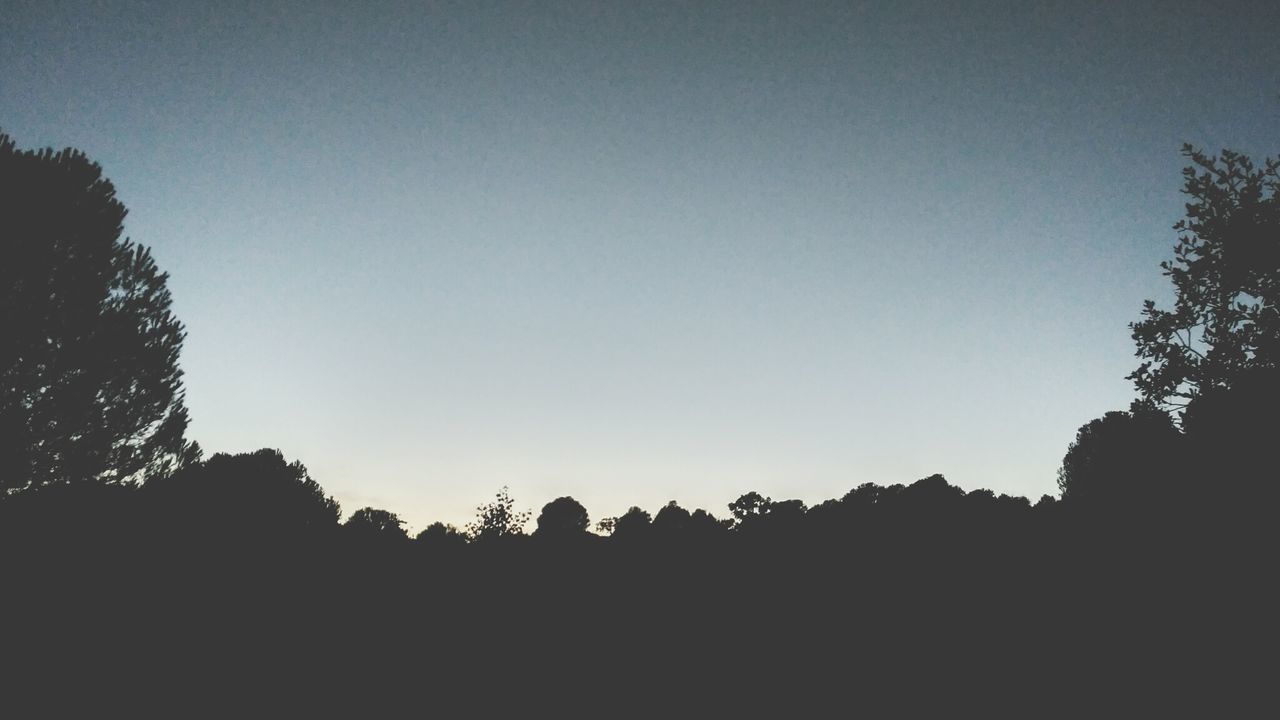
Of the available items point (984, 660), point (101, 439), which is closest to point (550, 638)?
point (984, 660)

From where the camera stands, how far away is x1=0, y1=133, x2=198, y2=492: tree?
1587 cm

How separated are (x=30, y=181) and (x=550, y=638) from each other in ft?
73.1

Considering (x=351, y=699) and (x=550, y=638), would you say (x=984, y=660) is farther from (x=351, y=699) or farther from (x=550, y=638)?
(x=351, y=699)

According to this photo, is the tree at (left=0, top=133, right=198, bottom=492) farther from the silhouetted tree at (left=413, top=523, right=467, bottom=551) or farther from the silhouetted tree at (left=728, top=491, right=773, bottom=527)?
the silhouetted tree at (left=728, top=491, right=773, bottom=527)

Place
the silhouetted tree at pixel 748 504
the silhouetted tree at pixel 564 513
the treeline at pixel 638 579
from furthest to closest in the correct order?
the silhouetted tree at pixel 564 513
the silhouetted tree at pixel 748 504
the treeline at pixel 638 579

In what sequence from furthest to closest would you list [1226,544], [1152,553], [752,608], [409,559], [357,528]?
1. [357,528]
2. [409,559]
3. [752,608]
4. [1152,553]
5. [1226,544]

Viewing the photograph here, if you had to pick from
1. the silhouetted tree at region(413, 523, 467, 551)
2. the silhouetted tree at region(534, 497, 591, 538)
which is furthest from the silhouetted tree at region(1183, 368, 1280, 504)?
the silhouetted tree at region(534, 497, 591, 538)

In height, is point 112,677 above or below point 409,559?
A: below

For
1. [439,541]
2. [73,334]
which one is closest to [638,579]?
[439,541]

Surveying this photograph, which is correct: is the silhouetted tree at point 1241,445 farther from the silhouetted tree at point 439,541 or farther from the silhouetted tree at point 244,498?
the silhouetted tree at point 244,498

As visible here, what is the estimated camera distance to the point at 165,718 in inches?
373

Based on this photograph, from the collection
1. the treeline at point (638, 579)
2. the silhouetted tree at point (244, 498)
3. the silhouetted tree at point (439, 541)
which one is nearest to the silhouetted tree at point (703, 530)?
the treeline at point (638, 579)

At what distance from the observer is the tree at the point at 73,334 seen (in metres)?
15.9

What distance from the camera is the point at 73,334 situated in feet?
56.7
